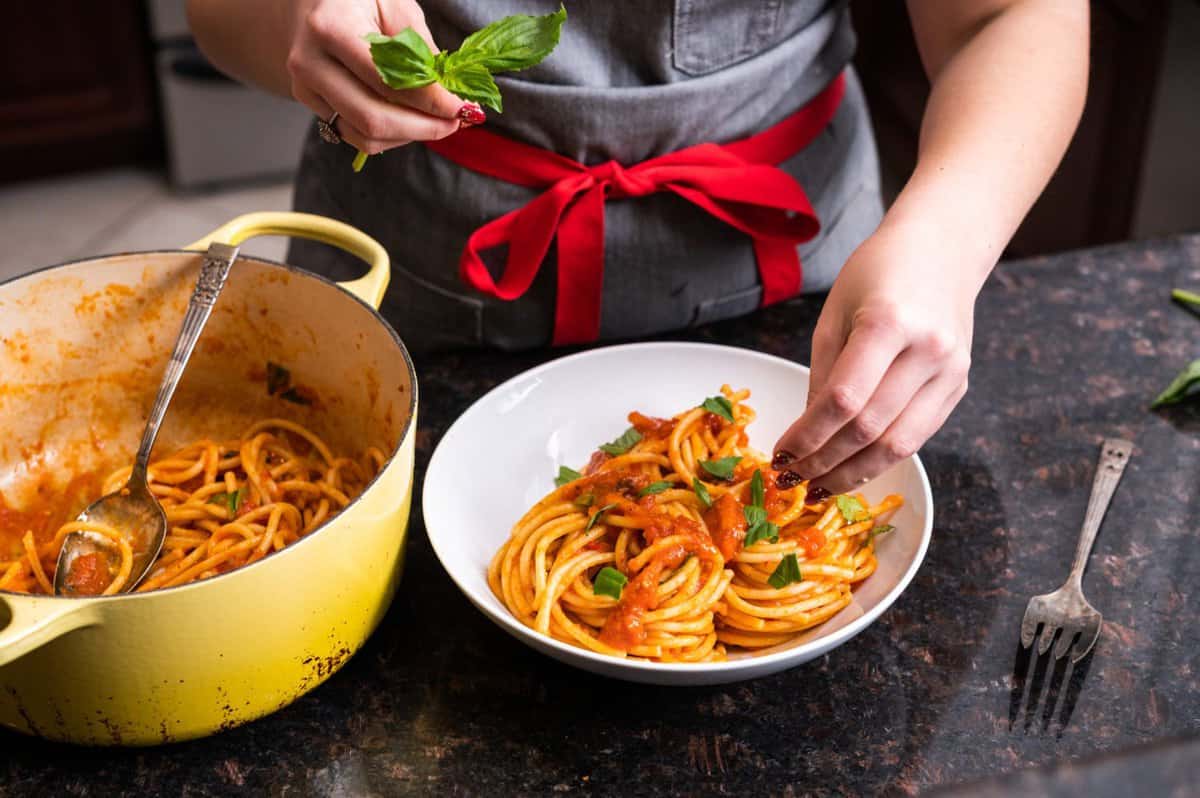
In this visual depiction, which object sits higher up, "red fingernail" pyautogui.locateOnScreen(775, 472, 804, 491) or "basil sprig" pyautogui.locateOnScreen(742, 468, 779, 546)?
"red fingernail" pyautogui.locateOnScreen(775, 472, 804, 491)

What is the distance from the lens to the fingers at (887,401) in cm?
93

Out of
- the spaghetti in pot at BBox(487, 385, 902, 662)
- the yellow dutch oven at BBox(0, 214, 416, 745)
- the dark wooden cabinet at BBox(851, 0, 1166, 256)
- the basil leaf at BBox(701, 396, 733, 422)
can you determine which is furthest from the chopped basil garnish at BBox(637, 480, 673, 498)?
the dark wooden cabinet at BBox(851, 0, 1166, 256)

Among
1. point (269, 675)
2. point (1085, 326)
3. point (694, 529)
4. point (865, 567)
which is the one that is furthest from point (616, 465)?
point (1085, 326)

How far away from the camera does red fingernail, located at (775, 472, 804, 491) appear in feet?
3.34

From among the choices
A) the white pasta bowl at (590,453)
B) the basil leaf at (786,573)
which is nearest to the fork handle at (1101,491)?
the white pasta bowl at (590,453)

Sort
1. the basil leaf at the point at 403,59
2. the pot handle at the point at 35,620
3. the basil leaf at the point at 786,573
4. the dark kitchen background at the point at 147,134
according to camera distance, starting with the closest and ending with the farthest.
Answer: the pot handle at the point at 35,620
the basil leaf at the point at 403,59
the basil leaf at the point at 786,573
the dark kitchen background at the point at 147,134

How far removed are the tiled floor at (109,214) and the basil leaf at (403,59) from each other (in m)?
2.52

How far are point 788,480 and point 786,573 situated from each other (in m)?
0.08

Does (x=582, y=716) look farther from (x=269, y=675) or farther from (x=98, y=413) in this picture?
(x=98, y=413)

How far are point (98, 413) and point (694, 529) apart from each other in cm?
63

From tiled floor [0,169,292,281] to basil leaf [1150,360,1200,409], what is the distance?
2.57m

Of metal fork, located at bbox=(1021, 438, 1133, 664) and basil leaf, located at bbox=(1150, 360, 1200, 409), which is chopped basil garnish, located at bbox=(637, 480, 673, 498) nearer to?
metal fork, located at bbox=(1021, 438, 1133, 664)

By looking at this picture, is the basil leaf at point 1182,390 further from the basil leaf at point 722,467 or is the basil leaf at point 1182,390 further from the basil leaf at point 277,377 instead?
the basil leaf at point 277,377

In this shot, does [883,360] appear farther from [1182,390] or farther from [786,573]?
[1182,390]
